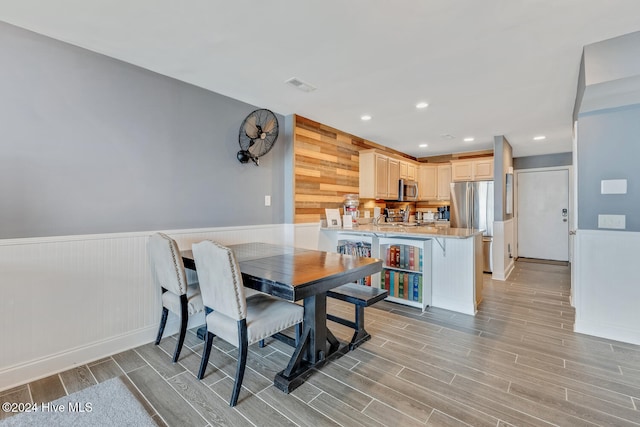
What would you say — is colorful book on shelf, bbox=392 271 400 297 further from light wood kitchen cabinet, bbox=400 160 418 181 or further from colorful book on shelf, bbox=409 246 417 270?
light wood kitchen cabinet, bbox=400 160 418 181

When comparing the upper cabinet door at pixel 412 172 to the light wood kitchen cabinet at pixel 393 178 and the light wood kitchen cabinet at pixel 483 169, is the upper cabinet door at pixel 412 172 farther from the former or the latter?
the light wood kitchen cabinet at pixel 483 169

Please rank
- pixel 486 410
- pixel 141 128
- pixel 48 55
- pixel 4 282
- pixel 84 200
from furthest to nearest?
1. pixel 141 128
2. pixel 84 200
3. pixel 48 55
4. pixel 4 282
5. pixel 486 410

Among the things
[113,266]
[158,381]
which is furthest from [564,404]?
[113,266]

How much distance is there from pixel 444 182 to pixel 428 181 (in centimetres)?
33

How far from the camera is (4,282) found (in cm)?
198

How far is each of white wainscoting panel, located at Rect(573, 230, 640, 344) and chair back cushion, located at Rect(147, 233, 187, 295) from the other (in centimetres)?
354

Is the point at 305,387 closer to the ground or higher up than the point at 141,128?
closer to the ground

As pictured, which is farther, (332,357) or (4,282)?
(332,357)

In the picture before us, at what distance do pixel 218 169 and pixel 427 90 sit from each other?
230 centimetres

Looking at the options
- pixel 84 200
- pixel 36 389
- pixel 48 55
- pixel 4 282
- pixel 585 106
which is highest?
pixel 48 55

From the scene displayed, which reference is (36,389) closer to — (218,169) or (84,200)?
(84,200)

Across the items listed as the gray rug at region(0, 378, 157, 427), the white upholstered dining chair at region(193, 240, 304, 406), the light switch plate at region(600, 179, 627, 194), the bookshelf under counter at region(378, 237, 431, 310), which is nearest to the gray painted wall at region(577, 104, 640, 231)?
the light switch plate at region(600, 179, 627, 194)

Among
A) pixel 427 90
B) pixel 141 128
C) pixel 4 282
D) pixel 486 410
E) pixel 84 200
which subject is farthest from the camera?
pixel 427 90

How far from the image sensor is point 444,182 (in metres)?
6.49
